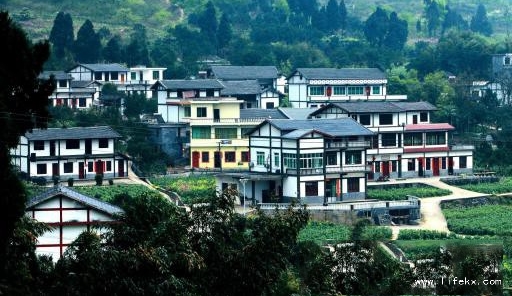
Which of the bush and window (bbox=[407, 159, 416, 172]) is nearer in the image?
the bush

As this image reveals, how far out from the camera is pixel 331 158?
2104 inches

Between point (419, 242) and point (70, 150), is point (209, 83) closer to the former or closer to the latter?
point (70, 150)

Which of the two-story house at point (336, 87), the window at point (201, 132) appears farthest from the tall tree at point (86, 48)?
the window at point (201, 132)

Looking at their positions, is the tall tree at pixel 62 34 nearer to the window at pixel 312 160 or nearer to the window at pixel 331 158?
the window at pixel 331 158

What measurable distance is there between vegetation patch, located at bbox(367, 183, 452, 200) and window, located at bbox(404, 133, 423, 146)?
3291 millimetres

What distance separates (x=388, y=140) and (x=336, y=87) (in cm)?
1113

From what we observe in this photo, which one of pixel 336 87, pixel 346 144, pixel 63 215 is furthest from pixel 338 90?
pixel 63 215

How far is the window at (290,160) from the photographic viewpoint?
5259 centimetres

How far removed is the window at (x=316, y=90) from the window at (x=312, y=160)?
57.3ft

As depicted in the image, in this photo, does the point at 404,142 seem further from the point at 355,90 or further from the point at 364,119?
the point at 355,90

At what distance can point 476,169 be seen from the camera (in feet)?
201

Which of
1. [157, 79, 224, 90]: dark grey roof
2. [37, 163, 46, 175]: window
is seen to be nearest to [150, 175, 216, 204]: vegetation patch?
[37, 163, 46, 175]: window

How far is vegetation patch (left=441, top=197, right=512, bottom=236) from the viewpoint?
47781mm

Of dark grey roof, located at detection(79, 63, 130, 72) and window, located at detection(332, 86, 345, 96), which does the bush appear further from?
dark grey roof, located at detection(79, 63, 130, 72)
